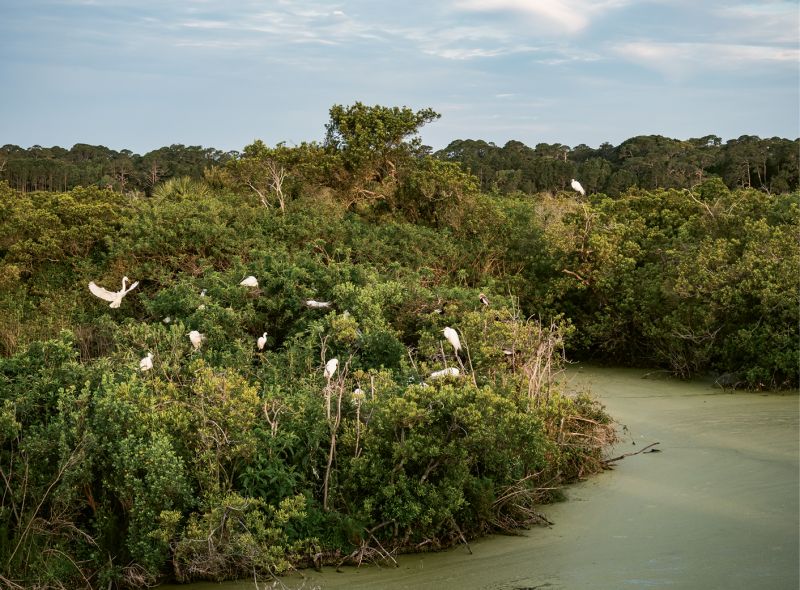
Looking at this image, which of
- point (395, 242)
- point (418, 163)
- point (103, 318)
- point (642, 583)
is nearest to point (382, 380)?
point (642, 583)

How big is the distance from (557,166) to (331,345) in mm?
25587

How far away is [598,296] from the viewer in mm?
12953

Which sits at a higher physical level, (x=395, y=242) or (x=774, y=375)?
(x=395, y=242)

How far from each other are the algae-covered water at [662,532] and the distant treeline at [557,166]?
15.3 meters

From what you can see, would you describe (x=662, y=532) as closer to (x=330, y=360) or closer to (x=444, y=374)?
(x=444, y=374)

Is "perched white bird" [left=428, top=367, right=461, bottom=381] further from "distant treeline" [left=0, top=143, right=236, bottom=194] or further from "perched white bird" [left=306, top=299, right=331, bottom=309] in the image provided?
"distant treeline" [left=0, top=143, right=236, bottom=194]

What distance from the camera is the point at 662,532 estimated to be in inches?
246

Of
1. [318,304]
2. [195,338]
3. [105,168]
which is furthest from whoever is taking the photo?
[105,168]

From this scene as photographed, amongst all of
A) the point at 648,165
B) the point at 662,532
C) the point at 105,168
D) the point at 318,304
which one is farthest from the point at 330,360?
the point at 105,168

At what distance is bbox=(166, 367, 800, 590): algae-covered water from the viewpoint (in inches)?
217

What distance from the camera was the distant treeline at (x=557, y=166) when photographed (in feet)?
89.5

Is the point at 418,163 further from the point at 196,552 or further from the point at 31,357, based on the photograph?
the point at 196,552

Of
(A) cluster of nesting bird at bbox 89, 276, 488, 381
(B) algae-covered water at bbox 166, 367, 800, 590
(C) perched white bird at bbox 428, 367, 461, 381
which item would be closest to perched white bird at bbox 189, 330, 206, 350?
(A) cluster of nesting bird at bbox 89, 276, 488, 381

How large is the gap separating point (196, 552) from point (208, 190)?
11281mm
